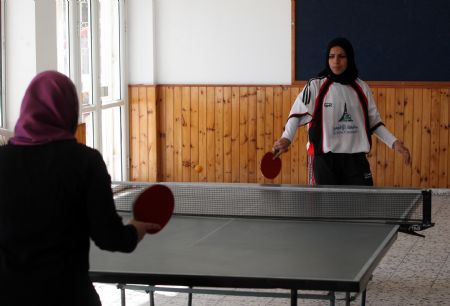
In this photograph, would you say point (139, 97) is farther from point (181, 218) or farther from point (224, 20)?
point (181, 218)

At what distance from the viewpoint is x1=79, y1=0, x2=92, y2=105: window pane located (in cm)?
941

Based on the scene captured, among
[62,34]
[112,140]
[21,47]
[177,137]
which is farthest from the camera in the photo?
[177,137]

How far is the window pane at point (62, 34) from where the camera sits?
28.8 feet

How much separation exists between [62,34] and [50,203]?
6281mm

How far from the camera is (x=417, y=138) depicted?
10102 millimetres

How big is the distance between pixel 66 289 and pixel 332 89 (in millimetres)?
3376

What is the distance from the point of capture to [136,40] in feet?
35.1

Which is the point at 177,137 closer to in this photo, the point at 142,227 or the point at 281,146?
the point at 281,146

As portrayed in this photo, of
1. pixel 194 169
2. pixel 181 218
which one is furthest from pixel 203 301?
pixel 194 169

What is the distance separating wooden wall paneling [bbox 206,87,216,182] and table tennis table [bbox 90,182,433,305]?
5.47 m

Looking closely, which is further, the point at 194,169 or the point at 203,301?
the point at 194,169

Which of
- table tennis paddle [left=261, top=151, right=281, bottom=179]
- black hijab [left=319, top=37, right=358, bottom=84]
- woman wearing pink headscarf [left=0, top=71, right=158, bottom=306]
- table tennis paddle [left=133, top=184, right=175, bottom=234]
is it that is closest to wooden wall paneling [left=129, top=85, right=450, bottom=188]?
black hijab [left=319, top=37, right=358, bottom=84]

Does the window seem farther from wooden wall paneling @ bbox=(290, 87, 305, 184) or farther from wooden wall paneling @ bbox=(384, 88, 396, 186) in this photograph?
wooden wall paneling @ bbox=(384, 88, 396, 186)

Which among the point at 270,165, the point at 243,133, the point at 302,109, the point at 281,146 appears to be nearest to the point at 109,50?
the point at 243,133
